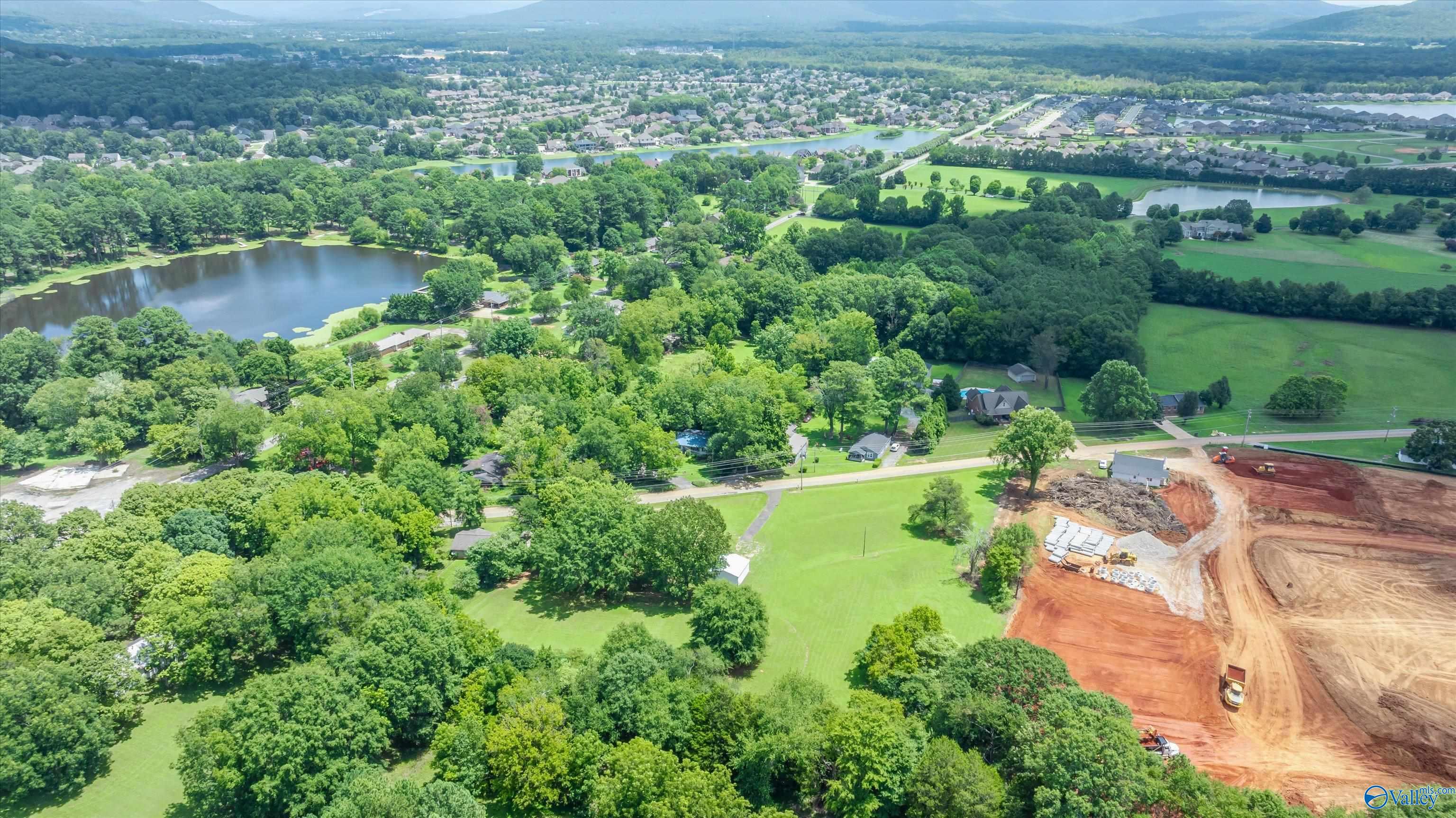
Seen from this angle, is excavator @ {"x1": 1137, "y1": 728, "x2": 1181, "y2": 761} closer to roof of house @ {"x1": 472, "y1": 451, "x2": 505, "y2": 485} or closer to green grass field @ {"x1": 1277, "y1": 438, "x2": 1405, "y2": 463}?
green grass field @ {"x1": 1277, "y1": 438, "x2": 1405, "y2": 463}

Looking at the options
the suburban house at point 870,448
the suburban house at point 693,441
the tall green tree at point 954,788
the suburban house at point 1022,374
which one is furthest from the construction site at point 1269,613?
the suburban house at point 693,441

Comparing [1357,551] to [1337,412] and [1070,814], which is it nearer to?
[1337,412]

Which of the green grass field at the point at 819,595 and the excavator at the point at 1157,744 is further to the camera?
the green grass field at the point at 819,595

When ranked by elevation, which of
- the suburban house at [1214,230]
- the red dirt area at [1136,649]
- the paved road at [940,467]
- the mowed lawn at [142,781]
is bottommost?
the mowed lawn at [142,781]

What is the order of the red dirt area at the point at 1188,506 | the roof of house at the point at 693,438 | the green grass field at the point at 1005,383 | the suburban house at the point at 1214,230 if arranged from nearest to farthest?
the red dirt area at the point at 1188,506 < the roof of house at the point at 693,438 < the green grass field at the point at 1005,383 < the suburban house at the point at 1214,230

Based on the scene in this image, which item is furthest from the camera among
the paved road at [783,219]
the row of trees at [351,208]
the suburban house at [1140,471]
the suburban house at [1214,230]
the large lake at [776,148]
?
the large lake at [776,148]

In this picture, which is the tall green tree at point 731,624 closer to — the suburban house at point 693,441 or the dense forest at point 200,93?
the suburban house at point 693,441
